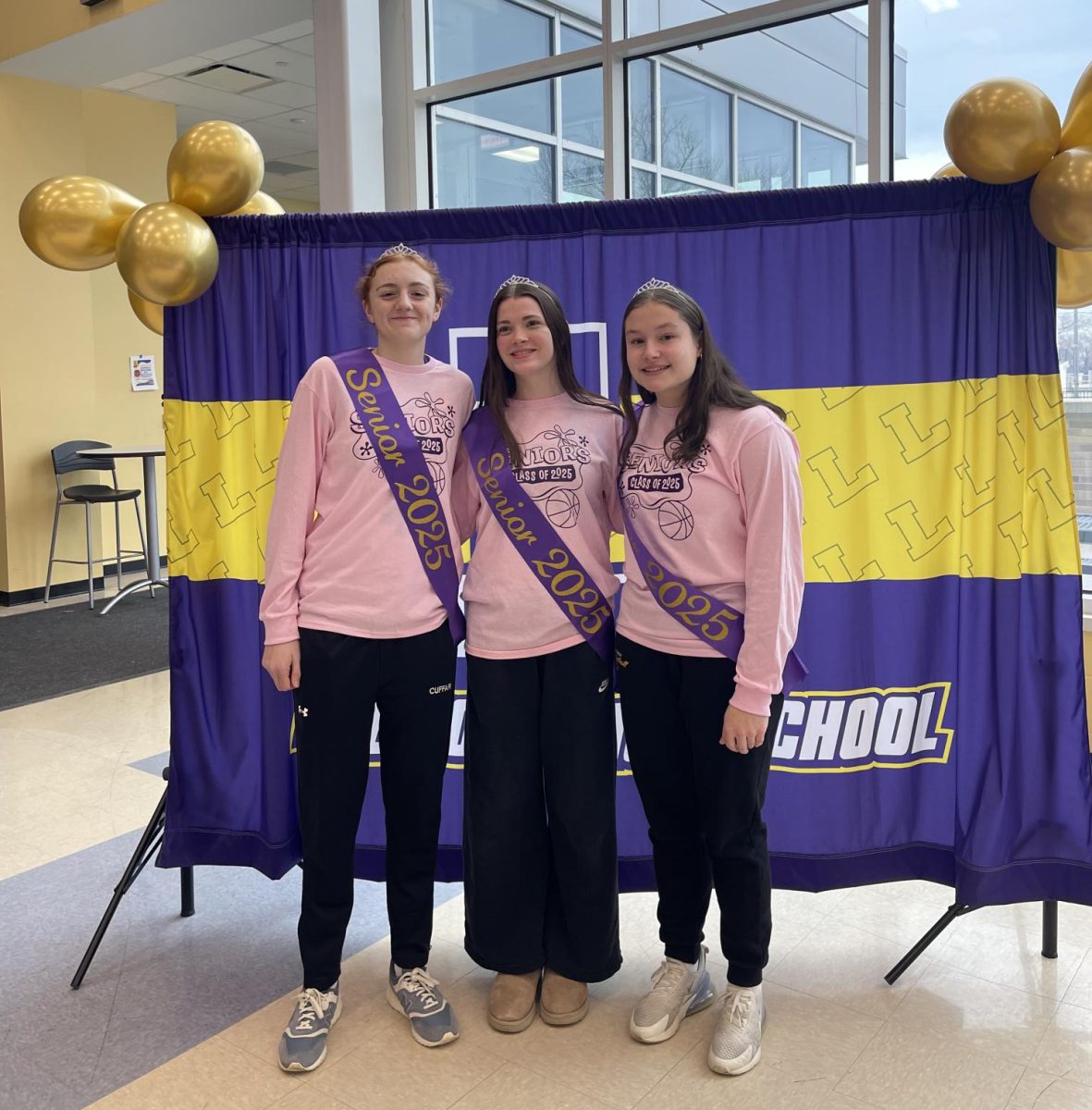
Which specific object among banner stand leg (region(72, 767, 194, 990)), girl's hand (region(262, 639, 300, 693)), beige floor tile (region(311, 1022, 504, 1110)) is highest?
girl's hand (region(262, 639, 300, 693))

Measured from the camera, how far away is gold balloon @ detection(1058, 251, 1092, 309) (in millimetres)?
2072

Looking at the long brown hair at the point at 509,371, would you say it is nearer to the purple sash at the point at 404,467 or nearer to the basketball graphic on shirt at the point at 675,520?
the purple sash at the point at 404,467

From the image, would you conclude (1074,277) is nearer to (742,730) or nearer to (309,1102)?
(742,730)

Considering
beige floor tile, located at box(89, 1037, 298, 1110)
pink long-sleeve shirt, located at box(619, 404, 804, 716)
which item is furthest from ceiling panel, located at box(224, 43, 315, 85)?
beige floor tile, located at box(89, 1037, 298, 1110)

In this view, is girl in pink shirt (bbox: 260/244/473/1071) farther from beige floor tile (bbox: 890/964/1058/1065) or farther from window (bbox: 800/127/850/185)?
window (bbox: 800/127/850/185)

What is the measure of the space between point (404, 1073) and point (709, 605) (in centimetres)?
104

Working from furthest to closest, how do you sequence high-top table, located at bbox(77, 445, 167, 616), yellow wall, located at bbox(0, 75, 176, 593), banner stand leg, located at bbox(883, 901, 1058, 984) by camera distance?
1. yellow wall, located at bbox(0, 75, 176, 593)
2. high-top table, located at bbox(77, 445, 167, 616)
3. banner stand leg, located at bbox(883, 901, 1058, 984)

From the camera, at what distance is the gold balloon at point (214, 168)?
221 centimetres

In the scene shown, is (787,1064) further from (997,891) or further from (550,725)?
(550,725)

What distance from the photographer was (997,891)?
2.17 metres

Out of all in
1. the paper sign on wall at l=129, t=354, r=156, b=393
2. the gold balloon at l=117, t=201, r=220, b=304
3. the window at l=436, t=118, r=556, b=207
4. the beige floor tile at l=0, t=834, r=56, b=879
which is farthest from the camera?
the paper sign on wall at l=129, t=354, r=156, b=393

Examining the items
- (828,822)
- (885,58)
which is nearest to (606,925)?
(828,822)

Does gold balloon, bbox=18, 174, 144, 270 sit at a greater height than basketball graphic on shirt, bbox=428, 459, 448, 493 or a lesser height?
greater

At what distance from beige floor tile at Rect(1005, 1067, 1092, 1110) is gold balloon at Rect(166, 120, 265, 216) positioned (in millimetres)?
2335
